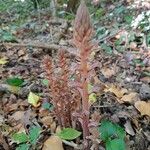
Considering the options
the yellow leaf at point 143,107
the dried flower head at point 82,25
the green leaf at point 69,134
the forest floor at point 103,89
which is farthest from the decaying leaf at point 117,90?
the dried flower head at point 82,25

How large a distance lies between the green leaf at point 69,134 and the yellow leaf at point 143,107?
553 millimetres

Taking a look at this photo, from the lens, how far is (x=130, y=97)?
2.29m

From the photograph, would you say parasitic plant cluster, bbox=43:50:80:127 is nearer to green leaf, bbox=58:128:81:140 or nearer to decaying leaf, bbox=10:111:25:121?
green leaf, bbox=58:128:81:140

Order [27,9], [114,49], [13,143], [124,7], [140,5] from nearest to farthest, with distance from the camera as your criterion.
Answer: [13,143] < [114,49] < [140,5] < [124,7] < [27,9]

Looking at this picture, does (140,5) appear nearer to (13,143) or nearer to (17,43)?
(17,43)

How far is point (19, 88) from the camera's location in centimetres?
255

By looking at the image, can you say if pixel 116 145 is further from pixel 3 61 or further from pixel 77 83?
pixel 3 61

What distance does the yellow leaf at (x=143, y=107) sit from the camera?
85.3 inches

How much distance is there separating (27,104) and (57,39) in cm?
200

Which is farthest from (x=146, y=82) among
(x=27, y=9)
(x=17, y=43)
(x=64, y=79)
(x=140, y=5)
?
(x=27, y=9)

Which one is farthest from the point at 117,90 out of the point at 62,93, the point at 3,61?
the point at 3,61

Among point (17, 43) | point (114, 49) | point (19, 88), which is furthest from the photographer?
point (17, 43)

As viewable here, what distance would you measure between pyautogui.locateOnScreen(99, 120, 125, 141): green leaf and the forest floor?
10 centimetres

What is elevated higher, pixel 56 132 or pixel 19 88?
pixel 19 88
